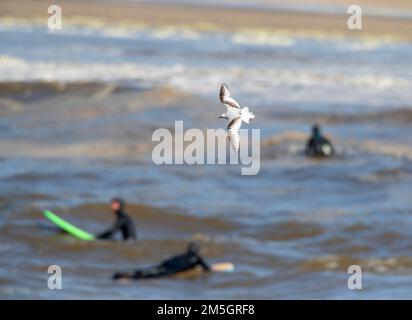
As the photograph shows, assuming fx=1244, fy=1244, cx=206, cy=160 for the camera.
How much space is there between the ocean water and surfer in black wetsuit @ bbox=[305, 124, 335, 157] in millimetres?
221

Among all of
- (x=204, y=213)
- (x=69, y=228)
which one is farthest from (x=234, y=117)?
(x=204, y=213)

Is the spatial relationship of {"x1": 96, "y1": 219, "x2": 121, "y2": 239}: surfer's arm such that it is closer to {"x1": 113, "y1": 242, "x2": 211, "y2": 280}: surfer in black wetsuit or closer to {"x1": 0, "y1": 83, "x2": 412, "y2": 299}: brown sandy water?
{"x1": 0, "y1": 83, "x2": 412, "y2": 299}: brown sandy water

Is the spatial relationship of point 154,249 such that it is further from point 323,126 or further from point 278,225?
point 323,126

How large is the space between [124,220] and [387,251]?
171 inches

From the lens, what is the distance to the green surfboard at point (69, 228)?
20.9 m

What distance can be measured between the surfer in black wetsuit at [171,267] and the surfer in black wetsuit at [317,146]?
9295mm

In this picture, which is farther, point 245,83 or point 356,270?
point 245,83

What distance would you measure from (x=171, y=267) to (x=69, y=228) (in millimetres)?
3318

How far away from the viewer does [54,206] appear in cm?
2327

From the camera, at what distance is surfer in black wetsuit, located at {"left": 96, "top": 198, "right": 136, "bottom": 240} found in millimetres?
20334

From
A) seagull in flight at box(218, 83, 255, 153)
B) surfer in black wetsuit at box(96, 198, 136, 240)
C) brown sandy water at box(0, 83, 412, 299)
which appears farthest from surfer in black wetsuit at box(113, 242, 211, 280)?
seagull in flight at box(218, 83, 255, 153)

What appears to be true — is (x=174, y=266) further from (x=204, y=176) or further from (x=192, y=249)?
(x=204, y=176)
